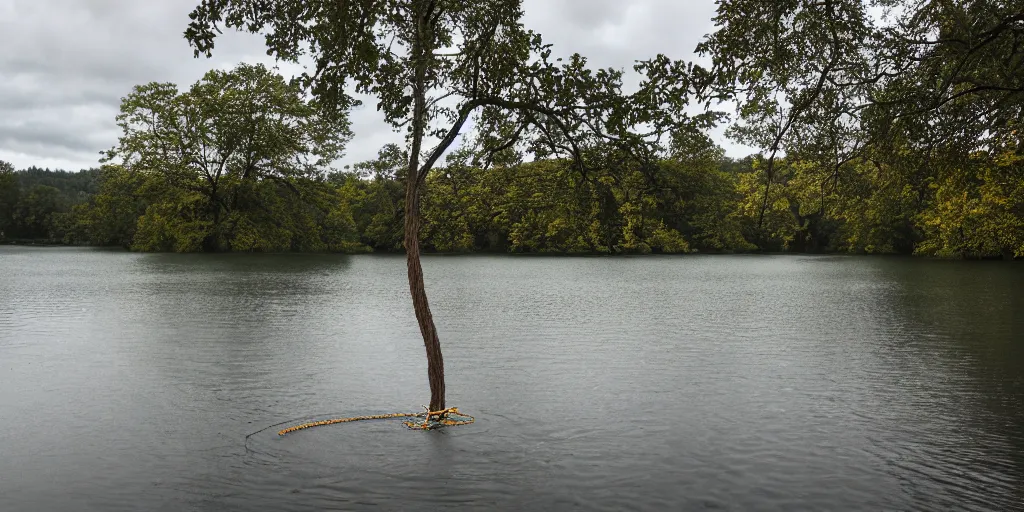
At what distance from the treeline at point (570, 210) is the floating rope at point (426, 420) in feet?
7.73

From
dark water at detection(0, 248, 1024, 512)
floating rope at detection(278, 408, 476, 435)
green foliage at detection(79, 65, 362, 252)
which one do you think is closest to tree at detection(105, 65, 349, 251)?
A: green foliage at detection(79, 65, 362, 252)

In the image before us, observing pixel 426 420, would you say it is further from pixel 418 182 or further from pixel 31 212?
pixel 31 212

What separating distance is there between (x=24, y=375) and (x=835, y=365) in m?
→ 14.2

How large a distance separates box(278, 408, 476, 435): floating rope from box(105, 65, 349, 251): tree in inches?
1636

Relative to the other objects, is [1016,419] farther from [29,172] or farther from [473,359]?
[29,172]

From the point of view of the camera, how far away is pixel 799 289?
1201 inches

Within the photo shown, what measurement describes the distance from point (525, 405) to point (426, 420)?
5.88 ft

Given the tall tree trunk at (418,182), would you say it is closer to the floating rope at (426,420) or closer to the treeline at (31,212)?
the floating rope at (426,420)

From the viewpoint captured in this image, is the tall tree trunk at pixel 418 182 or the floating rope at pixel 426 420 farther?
the floating rope at pixel 426 420

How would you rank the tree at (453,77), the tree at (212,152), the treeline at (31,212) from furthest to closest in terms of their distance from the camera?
the treeline at (31,212)
the tree at (212,152)
the tree at (453,77)

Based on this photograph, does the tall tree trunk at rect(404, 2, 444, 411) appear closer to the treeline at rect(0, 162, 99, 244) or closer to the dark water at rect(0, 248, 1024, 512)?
the dark water at rect(0, 248, 1024, 512)

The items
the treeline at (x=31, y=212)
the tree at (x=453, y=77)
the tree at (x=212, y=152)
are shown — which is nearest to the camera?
the tree at (x=453, y=77)

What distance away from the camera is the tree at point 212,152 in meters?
53.3

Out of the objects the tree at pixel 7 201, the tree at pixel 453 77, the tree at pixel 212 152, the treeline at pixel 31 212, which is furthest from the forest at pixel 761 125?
the tree at pixel 7 201
